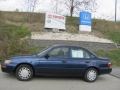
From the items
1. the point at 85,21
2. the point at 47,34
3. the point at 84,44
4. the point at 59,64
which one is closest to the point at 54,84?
the point at 59,64

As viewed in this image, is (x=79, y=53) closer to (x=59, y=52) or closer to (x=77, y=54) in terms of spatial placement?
(x=77, y=54)

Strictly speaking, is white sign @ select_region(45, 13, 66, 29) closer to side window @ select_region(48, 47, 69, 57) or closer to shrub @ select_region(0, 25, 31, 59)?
shrub @ select_region(0, 25, 31, 59)

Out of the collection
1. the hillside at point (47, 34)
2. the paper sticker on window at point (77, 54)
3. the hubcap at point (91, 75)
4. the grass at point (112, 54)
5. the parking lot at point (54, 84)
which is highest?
the hillside at point (47, 34)

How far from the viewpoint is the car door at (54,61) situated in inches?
510

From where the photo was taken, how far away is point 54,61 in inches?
515

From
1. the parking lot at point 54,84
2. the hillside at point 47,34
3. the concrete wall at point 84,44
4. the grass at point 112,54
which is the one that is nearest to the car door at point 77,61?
the parking lot at point 54,84

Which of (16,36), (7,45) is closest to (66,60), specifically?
(7,45)

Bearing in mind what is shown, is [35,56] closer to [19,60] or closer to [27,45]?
[19,60]

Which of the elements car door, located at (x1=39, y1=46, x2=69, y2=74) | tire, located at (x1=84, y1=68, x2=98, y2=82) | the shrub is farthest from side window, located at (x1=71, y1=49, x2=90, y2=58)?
the shrub

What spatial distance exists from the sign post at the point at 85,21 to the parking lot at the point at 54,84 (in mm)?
12633

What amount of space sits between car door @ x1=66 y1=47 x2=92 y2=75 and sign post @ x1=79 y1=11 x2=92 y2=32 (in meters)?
12.9

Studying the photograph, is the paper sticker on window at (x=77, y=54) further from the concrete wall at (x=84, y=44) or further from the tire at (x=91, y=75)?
the concrete wall at (x=84, y=44)

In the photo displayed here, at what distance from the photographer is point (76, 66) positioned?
13.3 meters

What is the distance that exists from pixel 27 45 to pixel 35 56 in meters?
8.83
